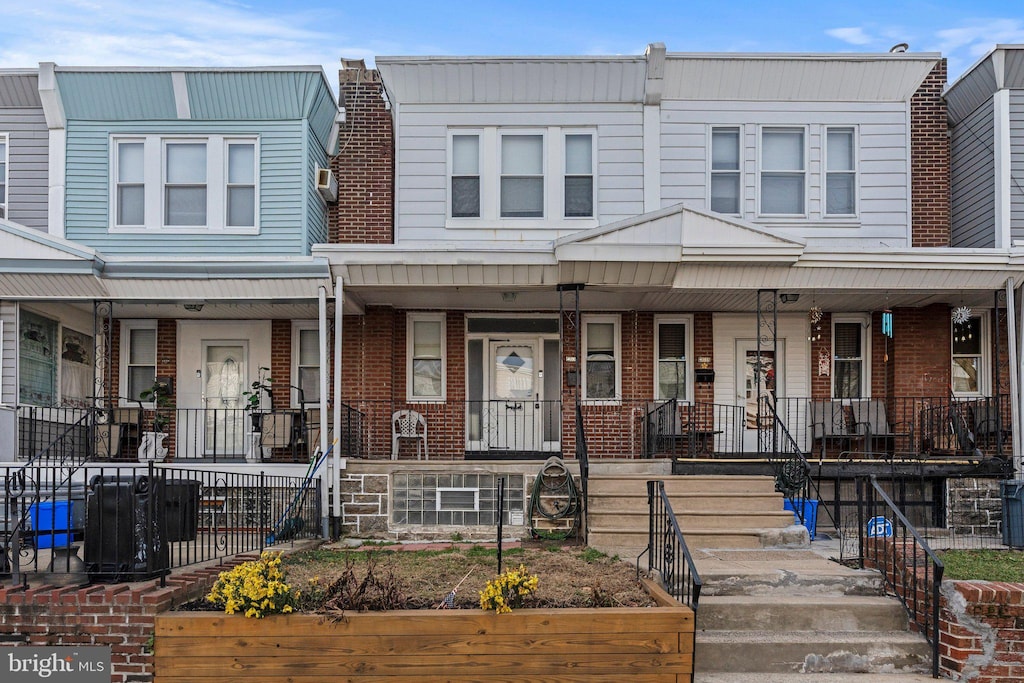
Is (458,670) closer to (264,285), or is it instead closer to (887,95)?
(264,285)

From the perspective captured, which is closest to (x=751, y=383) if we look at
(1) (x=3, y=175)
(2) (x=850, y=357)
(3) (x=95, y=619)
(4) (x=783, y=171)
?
(2) (x=850, y=357)

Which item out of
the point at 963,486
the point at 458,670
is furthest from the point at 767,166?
the point at 458,670

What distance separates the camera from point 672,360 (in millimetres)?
16609

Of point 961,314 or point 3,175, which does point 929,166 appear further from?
point 3,175

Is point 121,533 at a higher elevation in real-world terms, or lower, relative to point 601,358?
lower

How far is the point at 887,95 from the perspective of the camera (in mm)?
15773

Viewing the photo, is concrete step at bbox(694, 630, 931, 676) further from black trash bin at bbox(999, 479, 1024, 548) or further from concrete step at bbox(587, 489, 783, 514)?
black trash bin at bbox(999, 479, 1024, 548)

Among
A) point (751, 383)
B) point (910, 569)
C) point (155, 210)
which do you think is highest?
point (155, 210)

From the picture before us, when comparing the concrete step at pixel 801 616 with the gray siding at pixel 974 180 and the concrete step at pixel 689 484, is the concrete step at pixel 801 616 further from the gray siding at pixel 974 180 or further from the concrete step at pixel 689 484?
the gray siding at pixel 974 180

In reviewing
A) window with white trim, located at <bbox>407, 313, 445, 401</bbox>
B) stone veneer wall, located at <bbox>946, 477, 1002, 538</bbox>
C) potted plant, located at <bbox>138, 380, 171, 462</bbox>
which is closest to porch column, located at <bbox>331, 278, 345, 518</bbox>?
window with white trim, located at <bbox>407, 313, 445, 401</bbox>

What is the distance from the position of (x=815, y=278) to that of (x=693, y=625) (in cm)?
808

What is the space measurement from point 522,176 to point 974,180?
7.29 meters

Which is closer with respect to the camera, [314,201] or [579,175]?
[314,201]

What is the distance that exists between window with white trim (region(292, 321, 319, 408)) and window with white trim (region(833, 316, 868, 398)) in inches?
349
